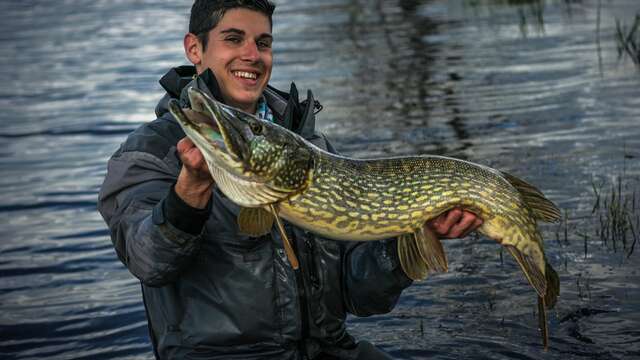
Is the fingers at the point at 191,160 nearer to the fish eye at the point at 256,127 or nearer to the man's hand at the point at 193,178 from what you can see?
the man's hand at the point at 193,178

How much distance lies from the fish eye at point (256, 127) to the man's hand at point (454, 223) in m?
0.87

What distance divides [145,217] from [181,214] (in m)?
0.29

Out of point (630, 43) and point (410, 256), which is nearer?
point (410, 256)

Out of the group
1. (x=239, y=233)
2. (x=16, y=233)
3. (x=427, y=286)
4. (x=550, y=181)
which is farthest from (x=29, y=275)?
(x=550, y=181)

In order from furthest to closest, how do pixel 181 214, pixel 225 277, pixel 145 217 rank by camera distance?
pixel 225 277, pixel 145 217, pixel 181 214

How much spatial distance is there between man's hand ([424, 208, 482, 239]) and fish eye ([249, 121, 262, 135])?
87 centimetres

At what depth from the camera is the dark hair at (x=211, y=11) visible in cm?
450

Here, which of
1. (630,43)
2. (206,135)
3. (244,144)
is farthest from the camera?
(630,43)

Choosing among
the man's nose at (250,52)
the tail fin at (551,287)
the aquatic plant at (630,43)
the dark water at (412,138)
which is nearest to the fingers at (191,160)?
the man's nose at (250,52)

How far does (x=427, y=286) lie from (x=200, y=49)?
2.90 m

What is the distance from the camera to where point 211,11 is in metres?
4.52

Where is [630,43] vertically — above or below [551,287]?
below

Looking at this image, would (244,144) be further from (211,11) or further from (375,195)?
(211,11)

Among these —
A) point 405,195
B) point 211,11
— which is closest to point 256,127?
point 405,195
